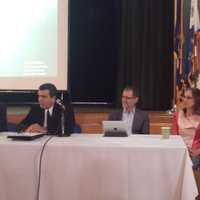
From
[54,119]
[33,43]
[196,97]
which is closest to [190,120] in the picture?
[196,97]

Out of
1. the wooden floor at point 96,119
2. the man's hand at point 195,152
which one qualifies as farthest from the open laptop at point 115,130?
the wooden floor at point 96,119

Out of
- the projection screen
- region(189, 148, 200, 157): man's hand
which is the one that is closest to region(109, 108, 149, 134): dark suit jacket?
region(189, 148, 200, 157): man's hand

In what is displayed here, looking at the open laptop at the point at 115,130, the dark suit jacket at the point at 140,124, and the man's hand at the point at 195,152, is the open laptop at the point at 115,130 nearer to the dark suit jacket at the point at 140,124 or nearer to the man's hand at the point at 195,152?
the man's hand at the point at 195,152

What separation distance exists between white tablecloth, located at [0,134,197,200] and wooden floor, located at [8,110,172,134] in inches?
88.4

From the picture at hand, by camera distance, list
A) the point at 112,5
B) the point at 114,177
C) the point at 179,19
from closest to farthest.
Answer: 1. the point at 114,177
2. the point at 179,19
3. the point at 112,5

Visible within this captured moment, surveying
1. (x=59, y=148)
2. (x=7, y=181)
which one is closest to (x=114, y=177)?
(x=59, y=148)

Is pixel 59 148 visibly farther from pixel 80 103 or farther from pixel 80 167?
pixel 80 103

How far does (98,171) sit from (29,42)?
3.03 m

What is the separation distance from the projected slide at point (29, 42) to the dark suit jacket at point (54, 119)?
4.94 ft

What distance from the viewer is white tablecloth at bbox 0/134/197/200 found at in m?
3.23

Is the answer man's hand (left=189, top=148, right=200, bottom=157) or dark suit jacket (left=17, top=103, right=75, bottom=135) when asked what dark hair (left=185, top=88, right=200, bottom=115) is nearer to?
man's hand (left=189, top=148, right=200, bottom=157)

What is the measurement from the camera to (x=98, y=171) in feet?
10.8

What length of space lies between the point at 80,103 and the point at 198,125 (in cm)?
224

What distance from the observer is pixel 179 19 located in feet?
18.0
